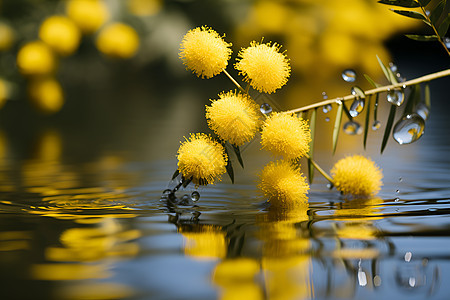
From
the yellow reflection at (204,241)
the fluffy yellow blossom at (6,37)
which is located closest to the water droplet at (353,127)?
the yellow reflection at (204,241)

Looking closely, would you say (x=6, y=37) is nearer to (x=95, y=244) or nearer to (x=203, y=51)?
(x=203, y=51)

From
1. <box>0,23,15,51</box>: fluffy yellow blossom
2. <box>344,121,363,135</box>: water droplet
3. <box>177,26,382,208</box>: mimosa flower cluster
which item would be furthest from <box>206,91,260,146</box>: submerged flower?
<box>0,23,15,51</box>: fluffy yellow blossom

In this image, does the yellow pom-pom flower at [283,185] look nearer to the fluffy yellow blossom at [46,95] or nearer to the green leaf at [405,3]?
the green leaf at [405,3]

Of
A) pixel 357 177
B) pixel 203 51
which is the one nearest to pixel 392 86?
pixel 357 177

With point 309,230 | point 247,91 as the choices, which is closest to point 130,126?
point 247,91

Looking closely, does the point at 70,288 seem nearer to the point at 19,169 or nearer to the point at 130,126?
the point at 19,169
